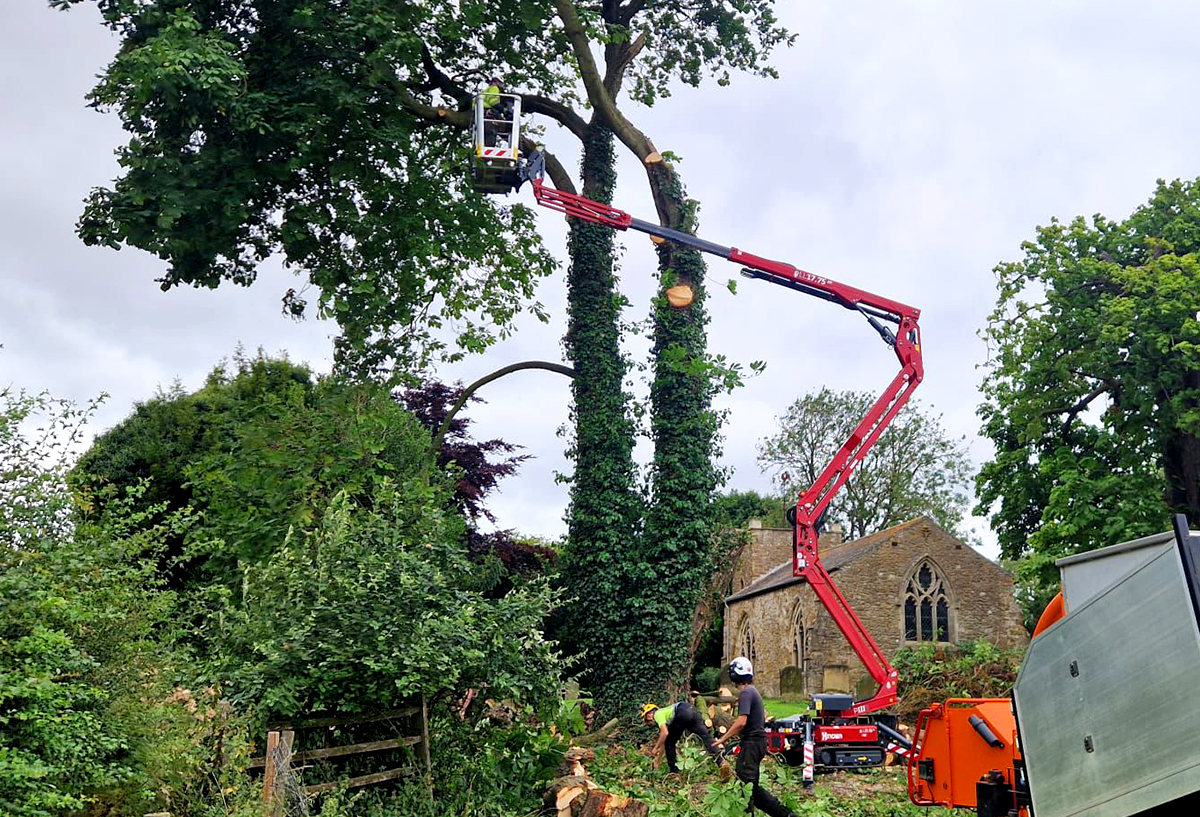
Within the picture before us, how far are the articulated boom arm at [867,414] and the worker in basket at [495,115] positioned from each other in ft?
2.68

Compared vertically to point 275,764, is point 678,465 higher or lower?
higher

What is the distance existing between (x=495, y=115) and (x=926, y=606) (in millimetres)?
24266

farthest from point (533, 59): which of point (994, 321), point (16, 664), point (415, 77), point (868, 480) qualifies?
point (868, 480)

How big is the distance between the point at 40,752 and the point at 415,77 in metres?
15.0

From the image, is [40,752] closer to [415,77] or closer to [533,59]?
[415,77]

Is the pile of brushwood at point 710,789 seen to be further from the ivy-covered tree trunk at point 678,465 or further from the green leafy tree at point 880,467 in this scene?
the green leafy tree at point 880,467

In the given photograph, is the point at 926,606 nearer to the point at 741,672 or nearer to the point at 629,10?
the point at 629,10

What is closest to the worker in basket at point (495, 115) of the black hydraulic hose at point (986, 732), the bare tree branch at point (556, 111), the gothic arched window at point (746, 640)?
the bare tree branch at point (556, 111)

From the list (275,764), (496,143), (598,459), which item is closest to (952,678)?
(598,459)

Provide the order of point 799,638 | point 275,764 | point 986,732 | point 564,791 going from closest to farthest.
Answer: point 275,764, point 986,732, point 564,791, point 799,638

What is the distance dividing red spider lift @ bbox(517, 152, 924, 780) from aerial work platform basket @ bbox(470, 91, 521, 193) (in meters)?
0.29

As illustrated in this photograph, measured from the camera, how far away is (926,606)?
3544cm

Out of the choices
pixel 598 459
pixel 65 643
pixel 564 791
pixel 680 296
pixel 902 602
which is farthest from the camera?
pixel 902 602

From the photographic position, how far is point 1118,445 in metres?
25.3
